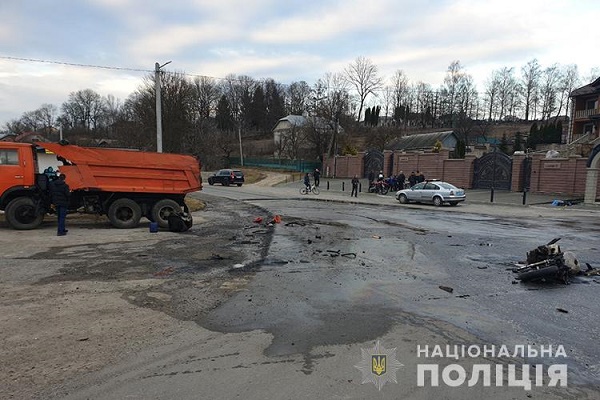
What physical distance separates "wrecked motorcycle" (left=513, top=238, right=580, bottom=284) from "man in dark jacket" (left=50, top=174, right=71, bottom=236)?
11.5 metres

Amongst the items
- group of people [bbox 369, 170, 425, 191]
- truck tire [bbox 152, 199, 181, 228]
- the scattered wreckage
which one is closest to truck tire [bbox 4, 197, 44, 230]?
truck tire [bbox 152, 199, 181, 228]

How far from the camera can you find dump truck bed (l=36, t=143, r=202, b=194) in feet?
42.7

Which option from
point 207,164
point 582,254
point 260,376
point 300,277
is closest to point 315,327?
point 260,376

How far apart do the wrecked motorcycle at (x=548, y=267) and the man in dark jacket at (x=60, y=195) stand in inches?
452

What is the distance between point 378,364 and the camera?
4426 mm

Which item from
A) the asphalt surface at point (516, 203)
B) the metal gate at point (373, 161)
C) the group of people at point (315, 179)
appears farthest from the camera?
the metal gate at point (373, 161)

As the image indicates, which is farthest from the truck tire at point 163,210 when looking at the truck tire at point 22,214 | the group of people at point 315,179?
the group of people at point 315,179

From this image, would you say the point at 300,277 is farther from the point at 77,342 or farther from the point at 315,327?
the point at 77,342

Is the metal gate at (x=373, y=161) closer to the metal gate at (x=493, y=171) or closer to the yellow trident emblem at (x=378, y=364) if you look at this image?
the metal gate at (x=493, y=171)

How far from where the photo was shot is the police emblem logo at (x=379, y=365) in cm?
411

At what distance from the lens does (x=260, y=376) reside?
4074 mm

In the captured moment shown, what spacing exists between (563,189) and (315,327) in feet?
107

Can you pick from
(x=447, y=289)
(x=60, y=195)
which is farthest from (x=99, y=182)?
(x=447, y=289)

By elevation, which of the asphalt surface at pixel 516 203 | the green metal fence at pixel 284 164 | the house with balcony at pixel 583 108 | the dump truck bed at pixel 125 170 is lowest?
the asphalt surface at pixel 516 203
